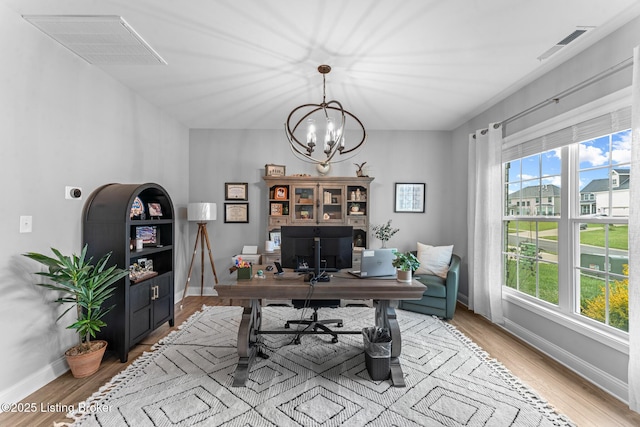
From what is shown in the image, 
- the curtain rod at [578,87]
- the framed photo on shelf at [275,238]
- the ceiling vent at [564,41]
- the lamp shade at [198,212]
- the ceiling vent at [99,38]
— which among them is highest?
the ceiling vent at [564,41]

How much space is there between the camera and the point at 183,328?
321 cm

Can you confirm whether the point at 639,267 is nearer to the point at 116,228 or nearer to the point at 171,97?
the point at 116,228

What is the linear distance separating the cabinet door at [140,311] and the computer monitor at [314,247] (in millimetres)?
1434

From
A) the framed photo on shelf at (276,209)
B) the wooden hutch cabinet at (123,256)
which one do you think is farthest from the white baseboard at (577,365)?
the wooden hutch cabinet at (123,256)

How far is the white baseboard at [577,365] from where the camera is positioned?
2020 mm

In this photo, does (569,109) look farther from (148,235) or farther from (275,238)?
(148,235)

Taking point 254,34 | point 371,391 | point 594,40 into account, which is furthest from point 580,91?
point 371,391

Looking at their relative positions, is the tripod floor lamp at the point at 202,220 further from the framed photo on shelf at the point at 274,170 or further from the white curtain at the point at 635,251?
the white curtain at the point at 635,251

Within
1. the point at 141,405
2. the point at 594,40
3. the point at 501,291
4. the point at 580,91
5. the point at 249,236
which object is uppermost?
the point at 594,40

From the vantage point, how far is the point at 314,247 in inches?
95.7

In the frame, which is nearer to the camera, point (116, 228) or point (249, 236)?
point (116, 228)

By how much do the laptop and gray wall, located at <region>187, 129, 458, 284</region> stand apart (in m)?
2.16

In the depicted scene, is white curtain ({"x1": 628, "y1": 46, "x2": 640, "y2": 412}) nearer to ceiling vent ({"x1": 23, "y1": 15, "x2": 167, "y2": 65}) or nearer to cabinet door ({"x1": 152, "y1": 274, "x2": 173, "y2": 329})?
ceiling vent ({"x1": 23, "y1": 15, "x2": 167, "y2": 65})

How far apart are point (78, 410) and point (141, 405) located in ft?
1.25
